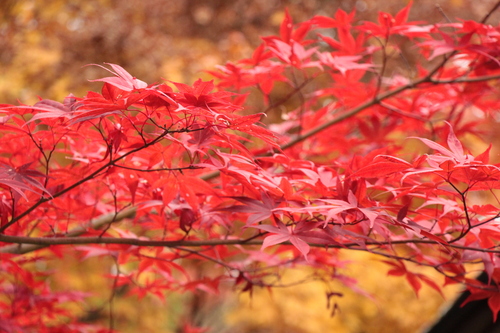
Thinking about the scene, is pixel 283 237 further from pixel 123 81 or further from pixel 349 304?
→ pixel 349 304

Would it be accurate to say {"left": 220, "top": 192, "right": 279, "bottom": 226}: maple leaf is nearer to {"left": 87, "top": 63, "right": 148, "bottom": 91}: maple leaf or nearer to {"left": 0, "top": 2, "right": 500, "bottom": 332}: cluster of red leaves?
{"left": 0, "top": 2, "right": 500, "bottom": 332}: cluster of red leaves

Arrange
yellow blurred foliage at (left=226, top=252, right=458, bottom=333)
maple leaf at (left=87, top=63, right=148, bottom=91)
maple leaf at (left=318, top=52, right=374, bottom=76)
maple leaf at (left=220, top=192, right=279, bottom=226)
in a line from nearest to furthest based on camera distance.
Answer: maple leaf at (left=87, top=63, right=148, bottom=91) → maple leaf at (left=220, top=192, right=279, bottom=226) → maple leaf at (left=318, top=52, right=374, bottom=76) → yellow blurred foliage at (left=226, top=252, right=458, bottom=333)

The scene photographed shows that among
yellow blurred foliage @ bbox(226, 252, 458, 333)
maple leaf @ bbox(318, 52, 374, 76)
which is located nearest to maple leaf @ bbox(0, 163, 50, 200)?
maple leaf @ bbox(318, 52, 374, 76)

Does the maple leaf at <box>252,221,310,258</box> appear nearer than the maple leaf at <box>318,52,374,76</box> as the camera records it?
Yes

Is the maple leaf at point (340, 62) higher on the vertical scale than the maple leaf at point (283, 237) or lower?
higher

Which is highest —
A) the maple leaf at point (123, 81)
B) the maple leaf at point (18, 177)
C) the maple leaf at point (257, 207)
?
the maple leaf at point (123, 81)

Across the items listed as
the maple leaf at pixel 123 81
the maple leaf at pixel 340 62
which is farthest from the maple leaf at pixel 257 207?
the maple leaf at pixel 340 62

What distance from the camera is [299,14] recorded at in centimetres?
402

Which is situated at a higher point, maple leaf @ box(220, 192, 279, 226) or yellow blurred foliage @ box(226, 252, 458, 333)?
maple leaf @ box(220, 192, 279, 226)

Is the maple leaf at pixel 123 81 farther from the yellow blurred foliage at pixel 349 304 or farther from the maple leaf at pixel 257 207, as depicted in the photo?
the yellow blurred foliage at pixel 349 304

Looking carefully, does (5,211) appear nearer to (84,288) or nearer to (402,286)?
(84,288)

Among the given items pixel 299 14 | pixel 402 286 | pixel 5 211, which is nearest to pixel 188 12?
pixel 299 14

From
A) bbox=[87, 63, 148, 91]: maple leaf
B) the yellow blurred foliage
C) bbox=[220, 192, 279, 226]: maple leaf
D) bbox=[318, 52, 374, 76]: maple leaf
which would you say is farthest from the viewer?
the yellow blurred foliage

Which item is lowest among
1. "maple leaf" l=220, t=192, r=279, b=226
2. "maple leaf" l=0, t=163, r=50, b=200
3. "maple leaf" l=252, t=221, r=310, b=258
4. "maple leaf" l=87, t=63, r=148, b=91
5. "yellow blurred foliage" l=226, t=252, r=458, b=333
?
"yellow blurred foliage" l=226, t=252, r=458, b=333
